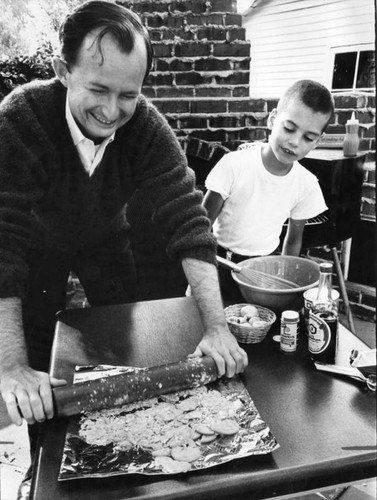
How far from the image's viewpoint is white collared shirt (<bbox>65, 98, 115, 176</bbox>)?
1193mm

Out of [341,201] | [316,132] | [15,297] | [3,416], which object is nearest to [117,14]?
[15,297]

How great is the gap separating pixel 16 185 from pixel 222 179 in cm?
91

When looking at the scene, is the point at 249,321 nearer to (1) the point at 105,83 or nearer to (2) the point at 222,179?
(1) the point at 105,83

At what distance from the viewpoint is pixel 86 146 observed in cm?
125

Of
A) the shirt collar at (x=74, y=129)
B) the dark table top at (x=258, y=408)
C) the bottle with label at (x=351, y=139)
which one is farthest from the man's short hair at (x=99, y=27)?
the bottle with label at (x=351, y=139)

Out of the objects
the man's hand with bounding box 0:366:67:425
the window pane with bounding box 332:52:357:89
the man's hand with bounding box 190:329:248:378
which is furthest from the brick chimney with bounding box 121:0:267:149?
the man's hand with bounding box 0:366:67:425

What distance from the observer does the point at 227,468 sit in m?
0.71

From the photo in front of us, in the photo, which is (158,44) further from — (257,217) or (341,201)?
(341,201)

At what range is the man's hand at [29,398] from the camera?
0.80 m

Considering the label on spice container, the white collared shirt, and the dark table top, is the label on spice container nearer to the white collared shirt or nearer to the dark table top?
the dark table top

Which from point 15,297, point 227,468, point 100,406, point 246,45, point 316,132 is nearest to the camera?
point 227,468

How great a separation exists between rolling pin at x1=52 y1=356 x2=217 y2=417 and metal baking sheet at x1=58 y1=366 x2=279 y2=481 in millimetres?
17

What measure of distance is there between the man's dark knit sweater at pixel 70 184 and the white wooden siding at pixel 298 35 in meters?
0.82

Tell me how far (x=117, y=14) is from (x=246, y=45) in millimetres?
1044
